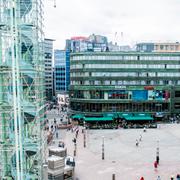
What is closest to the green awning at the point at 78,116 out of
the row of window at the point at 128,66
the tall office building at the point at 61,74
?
the row of window at the point at 128,66

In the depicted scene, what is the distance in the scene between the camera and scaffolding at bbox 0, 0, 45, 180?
2006 cm

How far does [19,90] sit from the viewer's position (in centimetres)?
2011

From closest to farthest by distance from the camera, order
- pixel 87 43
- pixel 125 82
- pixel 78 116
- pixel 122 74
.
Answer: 1. pixel 78 116
2. pixel 122 74
3. pixel 125 82
4. pixel 87 43

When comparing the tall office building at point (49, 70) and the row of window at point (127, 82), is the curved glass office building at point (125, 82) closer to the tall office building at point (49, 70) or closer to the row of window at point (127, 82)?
the row of window at point (127, 82)

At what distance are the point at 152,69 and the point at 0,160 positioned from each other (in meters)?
56.2

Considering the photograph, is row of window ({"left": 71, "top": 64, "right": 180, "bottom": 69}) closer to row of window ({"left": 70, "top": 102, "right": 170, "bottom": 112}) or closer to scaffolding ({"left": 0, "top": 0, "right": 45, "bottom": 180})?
row of window ({"left": 70, "top": 102, "right": 170, "bottom": 112})

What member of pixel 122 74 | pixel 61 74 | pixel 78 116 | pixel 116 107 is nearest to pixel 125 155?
pixel 78 116

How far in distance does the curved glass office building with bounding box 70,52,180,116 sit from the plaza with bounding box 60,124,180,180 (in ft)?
41.7

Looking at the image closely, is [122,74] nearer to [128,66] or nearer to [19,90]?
[128,66]

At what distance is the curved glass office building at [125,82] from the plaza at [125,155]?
12.7 m

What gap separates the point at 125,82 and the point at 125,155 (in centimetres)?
3325

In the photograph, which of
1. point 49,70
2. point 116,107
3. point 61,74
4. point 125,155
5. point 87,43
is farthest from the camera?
point 49,70

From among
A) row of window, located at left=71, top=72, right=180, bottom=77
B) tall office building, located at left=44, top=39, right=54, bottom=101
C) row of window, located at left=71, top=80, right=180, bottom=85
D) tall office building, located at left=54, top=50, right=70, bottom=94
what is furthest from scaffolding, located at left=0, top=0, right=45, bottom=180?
tall office building, located at left=44, top=39, right=54, bottom=101

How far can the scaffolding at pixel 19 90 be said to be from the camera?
65.8 feet
